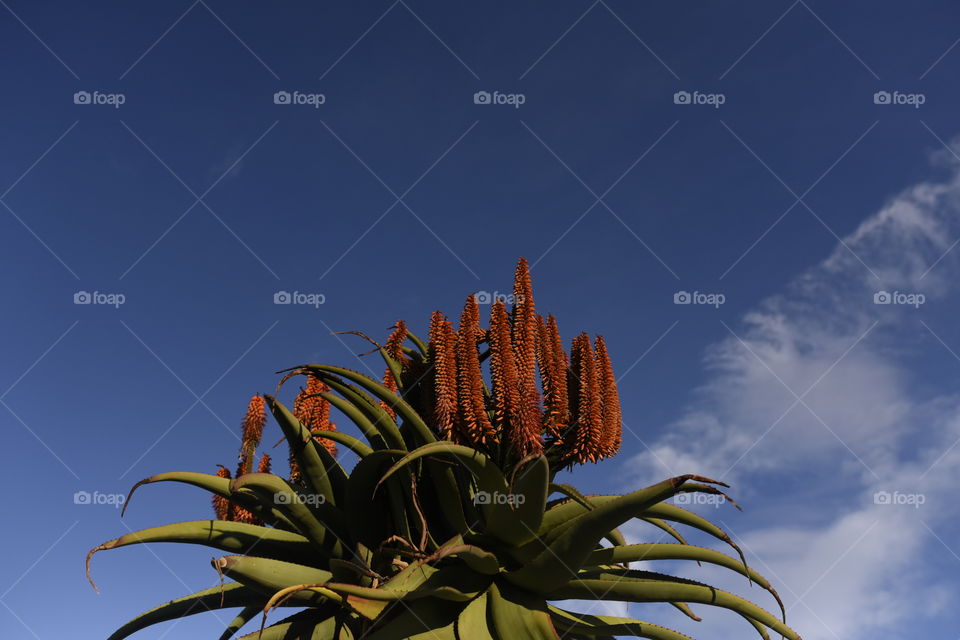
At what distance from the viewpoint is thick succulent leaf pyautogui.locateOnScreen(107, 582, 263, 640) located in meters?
5.07

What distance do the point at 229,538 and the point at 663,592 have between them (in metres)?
2.99

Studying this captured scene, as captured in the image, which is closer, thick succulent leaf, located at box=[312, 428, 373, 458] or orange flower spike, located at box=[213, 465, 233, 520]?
thick succulent leaf, located at box=[312, 428, 373, 458]

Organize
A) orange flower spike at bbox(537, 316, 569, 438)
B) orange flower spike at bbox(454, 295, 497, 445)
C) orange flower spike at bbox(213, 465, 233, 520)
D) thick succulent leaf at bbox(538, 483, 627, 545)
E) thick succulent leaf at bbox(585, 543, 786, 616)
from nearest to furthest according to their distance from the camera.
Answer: thick succulent leaf at bbox(538, 483, 627, 545) < thick succulent leaf at bbox(585, 543, 786, 616) < orange flower spike at bbox(454, 295, 497, 445) < orange flower spike at bbox(537, 316, 569, 438) < orange flower spike at bbox(213, 465, 233, 520)

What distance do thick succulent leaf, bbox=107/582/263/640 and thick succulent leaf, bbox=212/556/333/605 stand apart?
20.1 inches

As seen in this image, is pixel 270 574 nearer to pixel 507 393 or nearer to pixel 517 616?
pixel 517 616

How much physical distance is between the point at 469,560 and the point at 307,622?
1322mm

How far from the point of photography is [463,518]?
5.18 m

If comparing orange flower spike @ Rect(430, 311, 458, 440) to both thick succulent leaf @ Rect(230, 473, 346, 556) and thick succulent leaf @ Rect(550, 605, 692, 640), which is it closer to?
thick succulent leaf @ Rect(230, 473, 346, 556)

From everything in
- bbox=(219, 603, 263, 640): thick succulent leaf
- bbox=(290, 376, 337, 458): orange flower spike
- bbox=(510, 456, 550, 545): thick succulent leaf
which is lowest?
bbox=(219, 603, 263, 640): thick succulent leaf

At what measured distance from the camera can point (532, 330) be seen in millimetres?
5301

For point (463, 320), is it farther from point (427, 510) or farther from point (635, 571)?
point (635, 571)

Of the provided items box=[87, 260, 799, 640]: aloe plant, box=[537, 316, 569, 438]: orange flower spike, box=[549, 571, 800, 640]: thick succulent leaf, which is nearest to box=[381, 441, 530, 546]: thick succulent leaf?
box=[87, 260, 799, 640]: aloe plant

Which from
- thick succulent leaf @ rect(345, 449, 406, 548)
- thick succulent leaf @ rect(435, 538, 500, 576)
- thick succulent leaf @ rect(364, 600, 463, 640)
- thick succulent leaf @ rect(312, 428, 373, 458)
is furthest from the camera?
thick succulent leaf @ rect(312, 428, 373, 458)

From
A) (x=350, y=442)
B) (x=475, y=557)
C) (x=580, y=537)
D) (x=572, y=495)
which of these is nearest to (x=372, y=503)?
(x=350, y=442)
